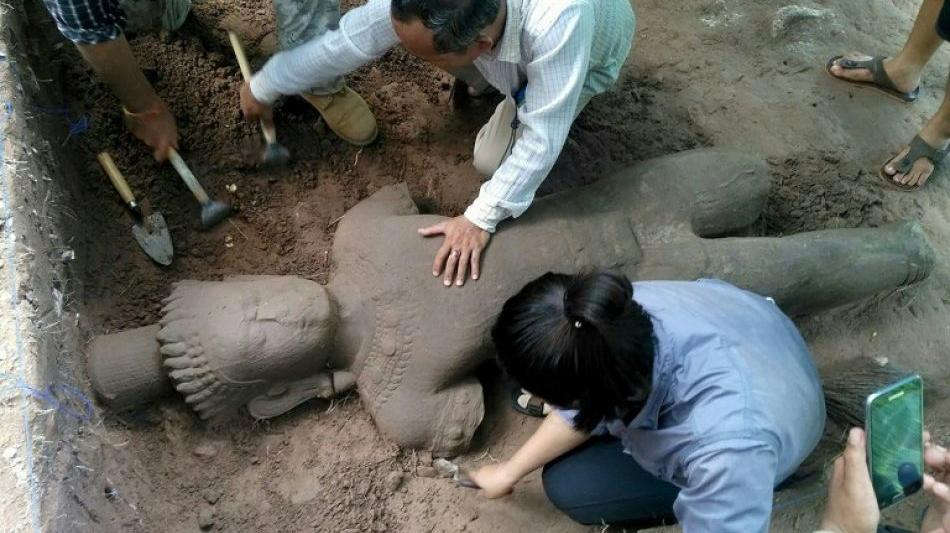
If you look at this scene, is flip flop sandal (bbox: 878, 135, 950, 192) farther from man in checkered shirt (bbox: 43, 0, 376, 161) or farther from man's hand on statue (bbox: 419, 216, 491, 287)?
man in checkered shirt (bbox: 43, 0, 376, 161)

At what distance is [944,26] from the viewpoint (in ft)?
7.72

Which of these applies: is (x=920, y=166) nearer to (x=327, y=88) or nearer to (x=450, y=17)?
(x=450, y=17)

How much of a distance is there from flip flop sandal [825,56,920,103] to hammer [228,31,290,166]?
2.29 meters

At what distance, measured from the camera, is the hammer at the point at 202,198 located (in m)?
2.23

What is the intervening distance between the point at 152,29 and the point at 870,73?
280 centimetres

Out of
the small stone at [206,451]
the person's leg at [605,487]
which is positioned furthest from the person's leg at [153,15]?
the person's leg at [605,487]

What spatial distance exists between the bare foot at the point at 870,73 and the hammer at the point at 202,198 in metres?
2.51

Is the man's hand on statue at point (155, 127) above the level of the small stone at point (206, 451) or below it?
above

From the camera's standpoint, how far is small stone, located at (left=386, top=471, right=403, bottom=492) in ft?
6.82

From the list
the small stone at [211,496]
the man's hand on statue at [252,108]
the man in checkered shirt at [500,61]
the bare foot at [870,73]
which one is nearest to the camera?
the man in checkered shirt at [500,61]

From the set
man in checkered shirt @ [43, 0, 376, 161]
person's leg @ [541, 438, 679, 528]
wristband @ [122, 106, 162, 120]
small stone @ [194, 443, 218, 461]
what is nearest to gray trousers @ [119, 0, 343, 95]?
man in checkered shirt @ [43, 0, 376, 161]

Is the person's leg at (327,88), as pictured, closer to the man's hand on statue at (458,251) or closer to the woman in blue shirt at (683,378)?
the man's hand on statue at (458,251)

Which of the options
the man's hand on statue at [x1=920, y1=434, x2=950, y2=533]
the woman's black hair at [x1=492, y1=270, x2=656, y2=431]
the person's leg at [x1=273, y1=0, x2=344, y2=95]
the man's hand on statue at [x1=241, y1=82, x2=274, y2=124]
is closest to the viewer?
the woman's black hair at [x1=492, y1=270, x2=656, y2=431]

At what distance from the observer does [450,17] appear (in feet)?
5.34
